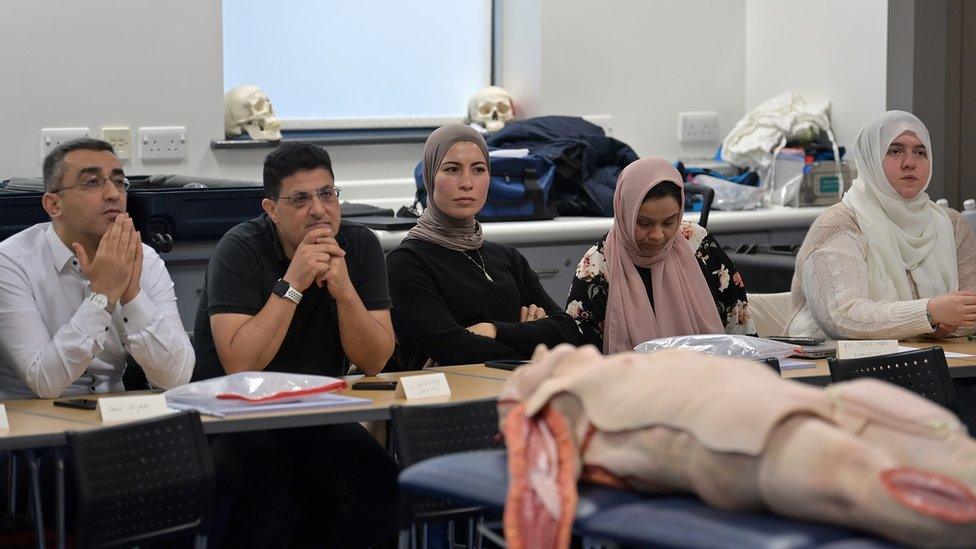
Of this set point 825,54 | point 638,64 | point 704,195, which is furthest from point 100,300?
point 825,54

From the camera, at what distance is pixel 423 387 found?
2777 mm

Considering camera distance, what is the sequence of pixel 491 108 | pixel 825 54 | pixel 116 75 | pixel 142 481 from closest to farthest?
pixel 142 481 < pixel 116 75 < pixel 491 108 < pixel 825 54

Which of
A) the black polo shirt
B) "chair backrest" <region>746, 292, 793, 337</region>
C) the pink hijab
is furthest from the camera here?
"chair backrest" <region>746, 292, 793, 337</region>

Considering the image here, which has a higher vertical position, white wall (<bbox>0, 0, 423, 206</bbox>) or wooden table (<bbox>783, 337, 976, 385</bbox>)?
white wall (<bbox>0, 0, 423, 206</bbox>)

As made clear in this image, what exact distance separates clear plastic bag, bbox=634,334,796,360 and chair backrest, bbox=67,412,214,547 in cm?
119

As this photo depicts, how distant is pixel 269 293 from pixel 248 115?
6.49 feet

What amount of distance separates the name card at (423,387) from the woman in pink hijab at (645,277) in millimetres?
820

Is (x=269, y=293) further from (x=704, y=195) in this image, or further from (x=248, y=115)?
(x=704, y=195)

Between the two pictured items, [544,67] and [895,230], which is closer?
[895,230]

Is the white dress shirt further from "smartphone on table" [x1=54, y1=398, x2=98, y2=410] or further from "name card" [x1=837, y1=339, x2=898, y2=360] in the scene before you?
"name card" [x1=837, y1=339, x2=898, y2=360]

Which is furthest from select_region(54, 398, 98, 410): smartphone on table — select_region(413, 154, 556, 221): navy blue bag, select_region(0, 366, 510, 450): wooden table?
select_region(413, 154, 556, 221): navy blue bag

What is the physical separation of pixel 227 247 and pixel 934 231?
81.6 inches

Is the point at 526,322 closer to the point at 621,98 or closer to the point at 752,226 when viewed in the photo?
the point at 752,226

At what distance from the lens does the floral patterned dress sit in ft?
11.8
